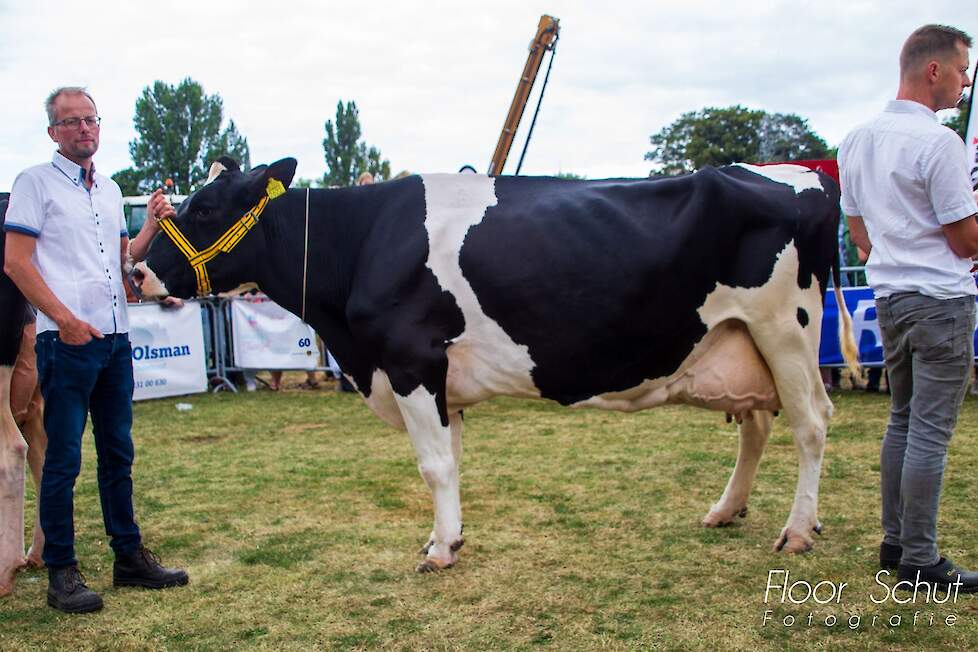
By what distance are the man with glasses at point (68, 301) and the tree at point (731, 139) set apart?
120 feet

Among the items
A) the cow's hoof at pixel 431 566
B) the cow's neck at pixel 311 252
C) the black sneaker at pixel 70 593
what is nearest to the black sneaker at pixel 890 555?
the cow's hoof at pixel 431 566

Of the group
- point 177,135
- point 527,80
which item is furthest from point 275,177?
point 177,135

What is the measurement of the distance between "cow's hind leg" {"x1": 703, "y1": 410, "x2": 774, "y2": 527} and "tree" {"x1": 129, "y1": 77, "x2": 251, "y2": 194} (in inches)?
2039

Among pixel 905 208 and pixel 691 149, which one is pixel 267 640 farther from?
pixel 691 149

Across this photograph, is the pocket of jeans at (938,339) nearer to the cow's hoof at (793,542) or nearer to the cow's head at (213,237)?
the cow's hoof at (793,542)

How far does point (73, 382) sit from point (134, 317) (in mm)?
8193

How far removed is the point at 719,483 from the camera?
6121 mm

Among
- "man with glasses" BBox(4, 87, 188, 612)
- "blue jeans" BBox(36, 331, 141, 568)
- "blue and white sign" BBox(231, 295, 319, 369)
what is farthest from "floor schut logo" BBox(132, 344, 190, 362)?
"man with glasses" BBox(4, 87, 188, 612)

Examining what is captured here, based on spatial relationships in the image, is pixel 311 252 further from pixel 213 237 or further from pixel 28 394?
pixel 28 394

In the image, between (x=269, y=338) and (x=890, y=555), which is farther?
(x=269, y=338)

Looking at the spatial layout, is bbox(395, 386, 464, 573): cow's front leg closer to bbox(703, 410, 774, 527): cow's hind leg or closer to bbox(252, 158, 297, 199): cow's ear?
bbox(252, 158, 297, 199): cow's ear

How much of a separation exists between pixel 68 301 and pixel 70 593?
4.40 feet

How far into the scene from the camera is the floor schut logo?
38.9 feet

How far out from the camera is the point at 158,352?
39.7 ft
